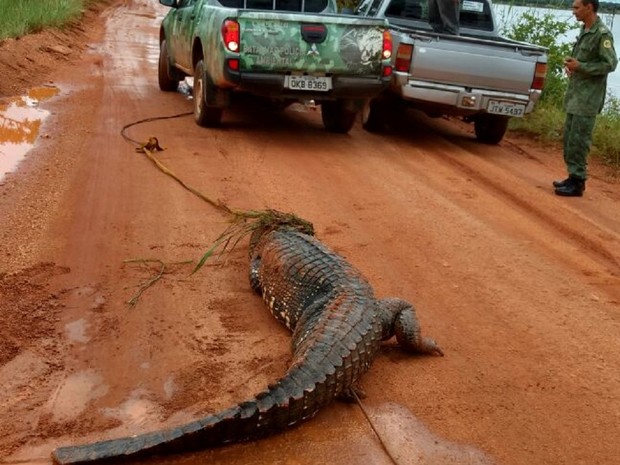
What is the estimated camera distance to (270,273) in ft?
15.5

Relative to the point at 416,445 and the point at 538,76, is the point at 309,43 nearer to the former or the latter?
the point at 538,76

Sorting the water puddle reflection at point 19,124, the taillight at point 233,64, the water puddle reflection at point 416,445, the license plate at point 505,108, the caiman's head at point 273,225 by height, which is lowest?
the water puddle reflection at point 19,124

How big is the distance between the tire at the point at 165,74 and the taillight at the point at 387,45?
407cm

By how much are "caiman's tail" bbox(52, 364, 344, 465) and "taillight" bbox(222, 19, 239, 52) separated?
557 cm

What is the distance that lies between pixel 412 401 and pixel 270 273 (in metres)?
1.32

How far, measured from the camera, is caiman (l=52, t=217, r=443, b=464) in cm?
305

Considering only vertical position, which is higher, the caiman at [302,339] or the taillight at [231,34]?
the taillight at [231,34]

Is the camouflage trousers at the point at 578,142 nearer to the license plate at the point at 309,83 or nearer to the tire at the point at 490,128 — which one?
the tire at the point at 490,128

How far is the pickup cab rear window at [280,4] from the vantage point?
9945 mm

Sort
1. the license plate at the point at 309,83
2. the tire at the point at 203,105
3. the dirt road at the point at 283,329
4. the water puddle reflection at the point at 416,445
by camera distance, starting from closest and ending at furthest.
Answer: the water puddle reflection at the point at 416,445
the dirt road at the point at 283,329
the license plate at the point at 309,83
the tire at the point at 203,105

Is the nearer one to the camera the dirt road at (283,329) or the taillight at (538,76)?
the dirt road at (283,329)

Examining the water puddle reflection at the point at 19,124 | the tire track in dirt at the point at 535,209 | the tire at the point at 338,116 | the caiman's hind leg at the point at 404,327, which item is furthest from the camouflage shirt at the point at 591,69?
the water puddle reflection at the point at 19,124

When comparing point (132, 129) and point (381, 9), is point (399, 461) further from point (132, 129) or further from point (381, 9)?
point (381, 9)

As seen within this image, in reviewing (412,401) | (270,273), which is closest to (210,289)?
(270,273)
